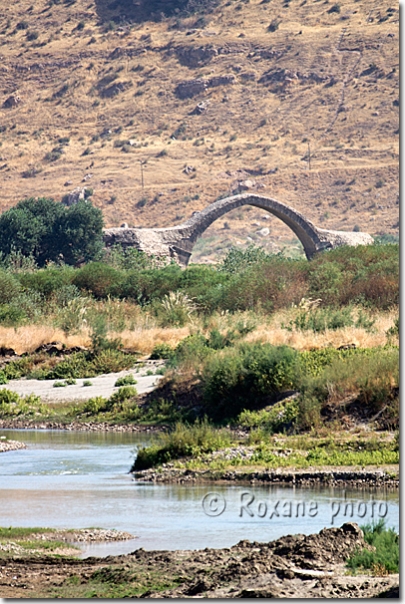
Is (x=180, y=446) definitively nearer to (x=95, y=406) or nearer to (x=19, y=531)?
(x=19, y=531)

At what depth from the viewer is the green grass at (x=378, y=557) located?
10086 mm

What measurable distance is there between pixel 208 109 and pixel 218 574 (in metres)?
86.0

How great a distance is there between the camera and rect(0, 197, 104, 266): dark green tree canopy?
Result: 5488 cm

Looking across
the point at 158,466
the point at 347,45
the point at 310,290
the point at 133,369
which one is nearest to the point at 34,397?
the point at 133,369

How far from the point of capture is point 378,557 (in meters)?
10.2

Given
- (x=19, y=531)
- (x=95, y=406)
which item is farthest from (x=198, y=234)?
(x=19, y=531)

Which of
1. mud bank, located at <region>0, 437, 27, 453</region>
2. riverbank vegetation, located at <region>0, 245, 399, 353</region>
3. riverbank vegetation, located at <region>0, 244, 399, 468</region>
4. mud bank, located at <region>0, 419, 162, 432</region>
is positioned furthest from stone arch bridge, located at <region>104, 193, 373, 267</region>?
mud bank, located at <region>0, 437, 27, 453</region>

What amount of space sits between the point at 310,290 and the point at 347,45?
211 ft

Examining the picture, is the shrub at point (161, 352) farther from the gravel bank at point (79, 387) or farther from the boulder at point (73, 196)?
the boulder at point (73, 196)

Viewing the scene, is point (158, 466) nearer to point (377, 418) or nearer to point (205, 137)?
point (377, 418)

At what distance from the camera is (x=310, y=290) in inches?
1400

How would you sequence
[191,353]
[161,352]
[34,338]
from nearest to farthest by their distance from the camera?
1. [191,353]
2. [161,352]
3. [34,338]

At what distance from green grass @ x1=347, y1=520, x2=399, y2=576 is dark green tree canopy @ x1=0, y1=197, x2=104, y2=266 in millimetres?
43935
